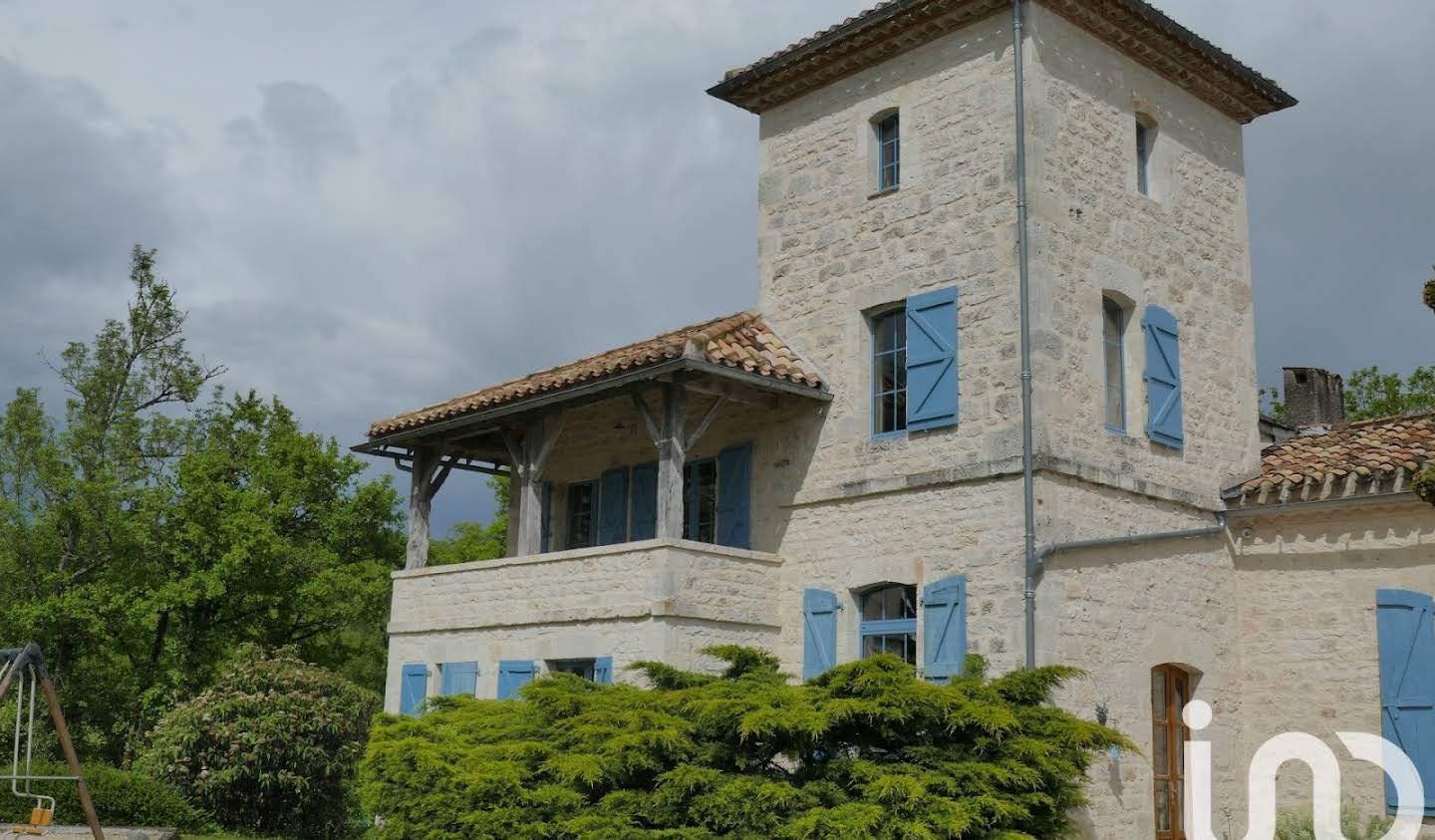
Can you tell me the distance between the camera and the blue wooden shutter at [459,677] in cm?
1537

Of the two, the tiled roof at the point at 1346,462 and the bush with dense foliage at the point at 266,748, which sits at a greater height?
the tiled roof at the point at 1346,462

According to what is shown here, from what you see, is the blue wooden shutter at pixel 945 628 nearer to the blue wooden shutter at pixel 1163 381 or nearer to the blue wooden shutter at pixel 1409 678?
the blue wooden shutter at pixel 1163 381

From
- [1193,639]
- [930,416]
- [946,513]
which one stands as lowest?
[1193,639]

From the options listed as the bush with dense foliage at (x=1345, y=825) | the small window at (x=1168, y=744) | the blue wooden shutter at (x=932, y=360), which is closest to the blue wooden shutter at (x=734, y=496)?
the blue wooden shutter at (x=932, y=360)

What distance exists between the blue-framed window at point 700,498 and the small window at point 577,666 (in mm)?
2081

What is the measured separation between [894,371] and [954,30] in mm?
3451

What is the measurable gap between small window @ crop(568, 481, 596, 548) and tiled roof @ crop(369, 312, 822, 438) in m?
1.77

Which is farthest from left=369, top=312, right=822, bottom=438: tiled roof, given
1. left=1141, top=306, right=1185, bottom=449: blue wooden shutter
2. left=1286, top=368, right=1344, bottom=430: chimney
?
left=1286, top=368, right=1344, bottom=430: chimney

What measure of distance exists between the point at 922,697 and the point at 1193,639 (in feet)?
17.6

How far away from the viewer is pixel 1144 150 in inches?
581

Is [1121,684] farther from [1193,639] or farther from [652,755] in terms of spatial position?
[652,755]

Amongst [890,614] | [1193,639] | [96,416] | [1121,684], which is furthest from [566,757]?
[96,416]

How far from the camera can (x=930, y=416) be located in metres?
13.1

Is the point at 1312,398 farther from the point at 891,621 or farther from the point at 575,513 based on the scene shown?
the point at 575,513
